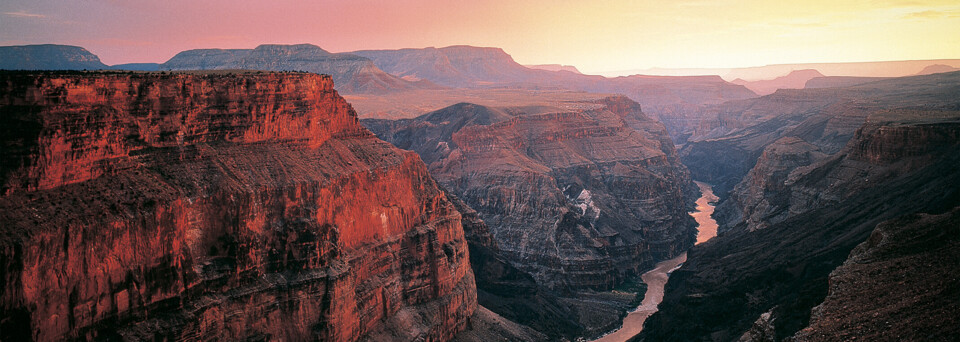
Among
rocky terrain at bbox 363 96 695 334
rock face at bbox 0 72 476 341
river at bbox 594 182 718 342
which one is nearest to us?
rock face at bbox 0 72 476 341

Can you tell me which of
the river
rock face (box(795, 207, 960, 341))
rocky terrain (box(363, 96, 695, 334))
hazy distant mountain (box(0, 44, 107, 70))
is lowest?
the river

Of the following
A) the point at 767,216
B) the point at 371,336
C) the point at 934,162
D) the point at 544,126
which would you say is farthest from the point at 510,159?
the point at 371,336

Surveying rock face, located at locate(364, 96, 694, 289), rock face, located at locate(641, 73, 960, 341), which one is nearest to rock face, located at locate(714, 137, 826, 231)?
rock face, located at locate(641, 73, 960, 341)

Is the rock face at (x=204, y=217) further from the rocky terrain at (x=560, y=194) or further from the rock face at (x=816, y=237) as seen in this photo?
the rock face at (x=816, y=237)

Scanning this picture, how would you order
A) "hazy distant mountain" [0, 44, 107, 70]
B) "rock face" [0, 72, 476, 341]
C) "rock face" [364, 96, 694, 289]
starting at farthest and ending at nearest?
1. "hazy distant mountain" [0, 44, 107, 70]
2. "rock face" [364, 96, 694, 289]
3. "rock face" [0, 72, 476, 341]

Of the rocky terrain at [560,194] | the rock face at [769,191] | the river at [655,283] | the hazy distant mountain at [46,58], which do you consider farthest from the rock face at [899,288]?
the hazy distant mountain at [46,58]

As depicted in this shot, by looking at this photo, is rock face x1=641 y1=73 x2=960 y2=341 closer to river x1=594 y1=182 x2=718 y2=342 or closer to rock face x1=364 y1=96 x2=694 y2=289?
river x1=594 y1=182 x2=718 y2=342

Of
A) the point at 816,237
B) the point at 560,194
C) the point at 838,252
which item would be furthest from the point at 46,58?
the point at 838,252

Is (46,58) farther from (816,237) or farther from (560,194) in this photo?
(816,237)
